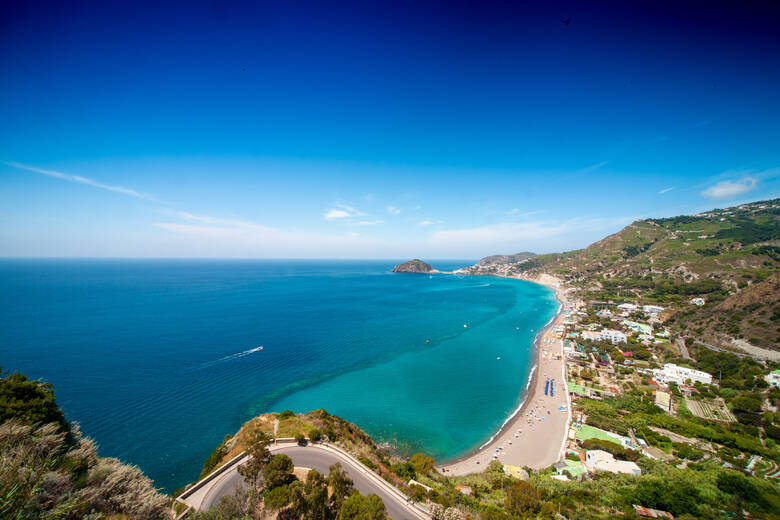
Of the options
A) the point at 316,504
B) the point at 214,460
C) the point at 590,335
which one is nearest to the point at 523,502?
the point at 316,504

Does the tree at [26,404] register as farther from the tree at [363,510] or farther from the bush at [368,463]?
the bush at [368,463]

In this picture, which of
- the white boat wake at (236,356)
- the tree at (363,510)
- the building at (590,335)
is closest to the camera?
the tree at (363,510)

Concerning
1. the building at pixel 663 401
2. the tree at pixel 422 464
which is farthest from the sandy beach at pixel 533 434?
the building at pixel 663 401

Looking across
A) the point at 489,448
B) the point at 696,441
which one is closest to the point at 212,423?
the point at 489,448

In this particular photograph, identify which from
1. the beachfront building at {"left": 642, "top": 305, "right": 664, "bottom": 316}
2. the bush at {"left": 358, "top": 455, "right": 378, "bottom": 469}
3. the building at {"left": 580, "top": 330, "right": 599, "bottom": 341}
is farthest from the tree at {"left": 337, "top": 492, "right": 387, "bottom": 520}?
the beachfront building at {"left": 642, "top": 305, "right": 664, "bottom": 316}

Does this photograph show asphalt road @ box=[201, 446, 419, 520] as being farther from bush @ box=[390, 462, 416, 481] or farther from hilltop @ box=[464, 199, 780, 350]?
hilltop @ box=[464, 199, 780, 350]

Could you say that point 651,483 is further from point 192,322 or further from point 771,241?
point 771,241
